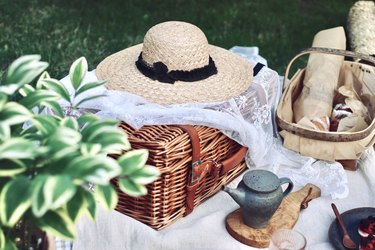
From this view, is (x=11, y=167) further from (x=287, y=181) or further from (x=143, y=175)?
(x=287, y=181)

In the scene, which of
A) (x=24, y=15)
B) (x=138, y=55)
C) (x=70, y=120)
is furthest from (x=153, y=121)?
(x=24, y=15)

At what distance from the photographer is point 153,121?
2.06 m

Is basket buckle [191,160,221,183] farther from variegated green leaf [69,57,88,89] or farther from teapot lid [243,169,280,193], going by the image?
variegated green leaf [69,57,88,89]

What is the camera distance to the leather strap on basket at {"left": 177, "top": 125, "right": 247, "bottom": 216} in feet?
6.72

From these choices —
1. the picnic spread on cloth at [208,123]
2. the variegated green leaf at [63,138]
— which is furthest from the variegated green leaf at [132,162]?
the picnic spread on cloth at [208,123]

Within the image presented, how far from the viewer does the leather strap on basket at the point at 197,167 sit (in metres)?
2.05

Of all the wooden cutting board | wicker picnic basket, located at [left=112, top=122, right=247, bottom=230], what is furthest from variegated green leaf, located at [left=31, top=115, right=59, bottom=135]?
the wooden cutting board

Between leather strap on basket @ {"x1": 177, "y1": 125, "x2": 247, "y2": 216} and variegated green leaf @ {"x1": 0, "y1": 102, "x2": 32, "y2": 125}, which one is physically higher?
variegated green leaf @ {"x1": 0, "y1": 102, "x2": 32, "y2": 125}

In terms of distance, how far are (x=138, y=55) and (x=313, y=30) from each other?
87.3 inches

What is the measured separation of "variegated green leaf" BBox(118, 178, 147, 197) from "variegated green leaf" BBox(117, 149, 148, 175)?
0.02 m

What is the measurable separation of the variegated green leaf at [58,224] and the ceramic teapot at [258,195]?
95 centimetres

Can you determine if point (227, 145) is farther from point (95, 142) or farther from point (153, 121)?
point (95, 142)

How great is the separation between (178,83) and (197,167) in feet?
1.16

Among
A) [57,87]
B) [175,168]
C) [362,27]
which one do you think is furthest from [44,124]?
[362,27]
